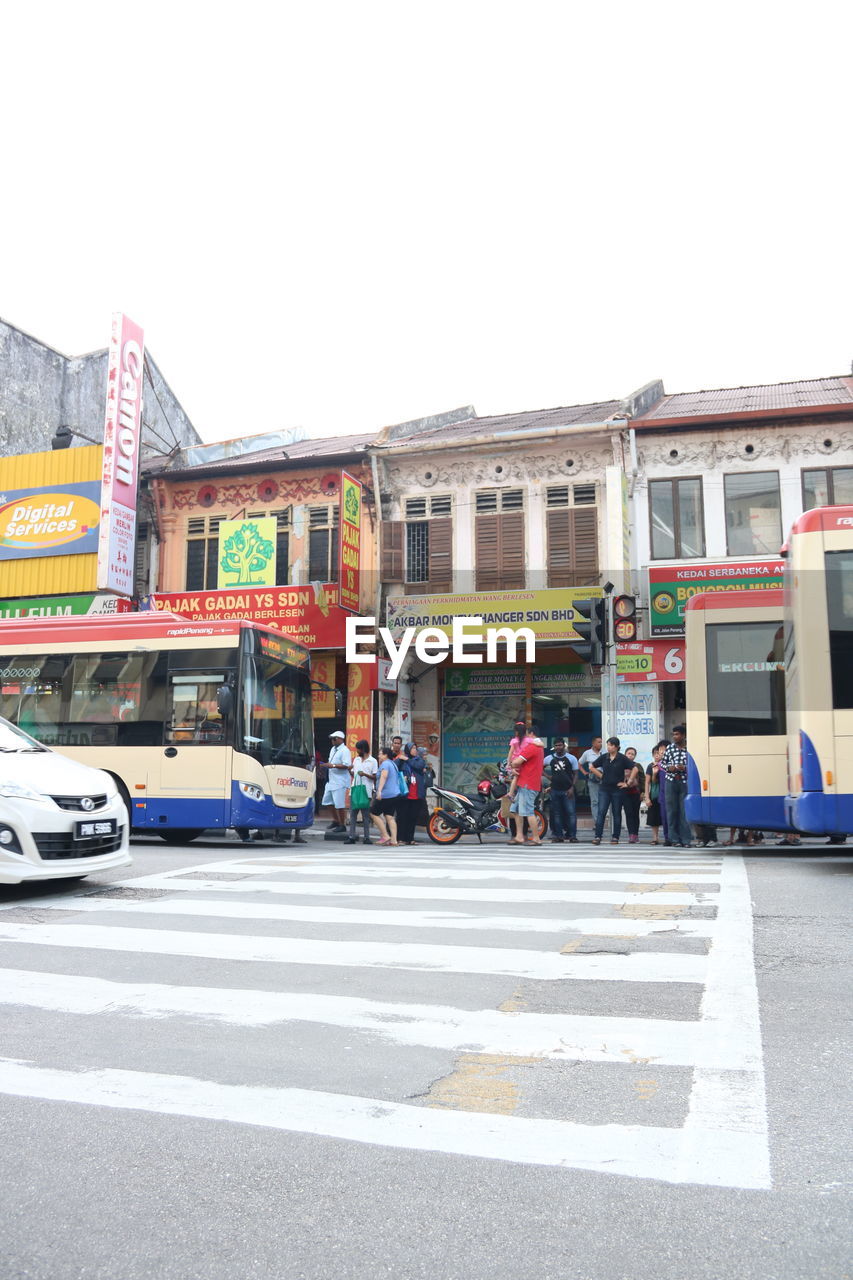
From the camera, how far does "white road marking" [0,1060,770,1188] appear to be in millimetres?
3311

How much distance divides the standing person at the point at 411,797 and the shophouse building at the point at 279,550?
4769mm

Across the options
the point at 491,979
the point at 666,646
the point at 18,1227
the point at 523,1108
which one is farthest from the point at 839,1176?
the point at 666,646

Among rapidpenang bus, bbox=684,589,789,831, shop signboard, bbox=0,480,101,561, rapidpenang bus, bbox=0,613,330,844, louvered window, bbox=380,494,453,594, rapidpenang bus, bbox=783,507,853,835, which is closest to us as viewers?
rapidpenang bus, bbox=783,507,853,835

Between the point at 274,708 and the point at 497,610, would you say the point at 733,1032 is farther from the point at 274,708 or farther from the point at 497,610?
the point at 497,610

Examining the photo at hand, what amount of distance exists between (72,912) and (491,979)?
377 cm

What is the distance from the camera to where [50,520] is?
2720cm

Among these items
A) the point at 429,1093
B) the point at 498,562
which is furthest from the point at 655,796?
the point at 429,1093

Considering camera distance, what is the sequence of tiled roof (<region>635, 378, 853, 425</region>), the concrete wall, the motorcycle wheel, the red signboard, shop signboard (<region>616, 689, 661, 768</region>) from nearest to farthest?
the motorcycle wheel, shop signboard (<region>616, 689, 661, 768</region>), tiled roof (<region>635, 378, 853, 425</region>), the red signboard, the concrete wall

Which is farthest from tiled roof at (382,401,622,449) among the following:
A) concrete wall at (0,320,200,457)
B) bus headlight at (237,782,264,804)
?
bus headlight at (237,782,264,804)

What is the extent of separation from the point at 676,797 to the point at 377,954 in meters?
10.3

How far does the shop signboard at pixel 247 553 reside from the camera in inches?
1015

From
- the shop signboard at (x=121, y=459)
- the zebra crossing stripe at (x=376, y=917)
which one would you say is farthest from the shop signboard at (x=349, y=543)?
the zebra crossing stripe at (x=376, y=917)

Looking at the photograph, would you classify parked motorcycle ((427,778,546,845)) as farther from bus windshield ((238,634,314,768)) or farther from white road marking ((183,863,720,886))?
white road marking ((183,863,720,886))

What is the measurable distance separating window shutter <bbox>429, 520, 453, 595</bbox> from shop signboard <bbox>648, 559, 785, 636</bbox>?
180 inches
